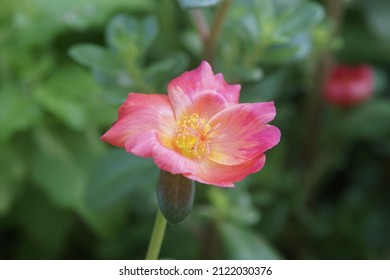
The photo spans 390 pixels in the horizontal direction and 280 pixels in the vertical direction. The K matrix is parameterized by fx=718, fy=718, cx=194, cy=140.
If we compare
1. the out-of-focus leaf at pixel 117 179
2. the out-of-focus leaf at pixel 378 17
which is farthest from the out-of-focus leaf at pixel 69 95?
the out-of-focus leaf at pixel 378 17

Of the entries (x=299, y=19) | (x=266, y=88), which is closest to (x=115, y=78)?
(x=299, y=19)

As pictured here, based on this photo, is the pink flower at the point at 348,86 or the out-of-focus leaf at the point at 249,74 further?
the pink flower at the point at 348,86

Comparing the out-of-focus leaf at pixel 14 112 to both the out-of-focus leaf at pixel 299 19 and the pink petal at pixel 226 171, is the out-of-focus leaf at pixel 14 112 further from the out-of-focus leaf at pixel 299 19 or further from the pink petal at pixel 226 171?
the pink petal at pixel 226 171

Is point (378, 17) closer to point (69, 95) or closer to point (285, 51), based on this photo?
point (285, 51)

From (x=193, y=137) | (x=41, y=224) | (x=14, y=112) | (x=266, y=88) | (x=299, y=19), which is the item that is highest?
(x=193, y=137)

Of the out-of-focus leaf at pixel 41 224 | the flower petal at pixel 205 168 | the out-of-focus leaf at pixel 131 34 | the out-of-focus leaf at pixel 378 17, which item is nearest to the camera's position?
the flower petal at pixel 205 168

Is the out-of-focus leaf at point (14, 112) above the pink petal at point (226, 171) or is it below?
below
